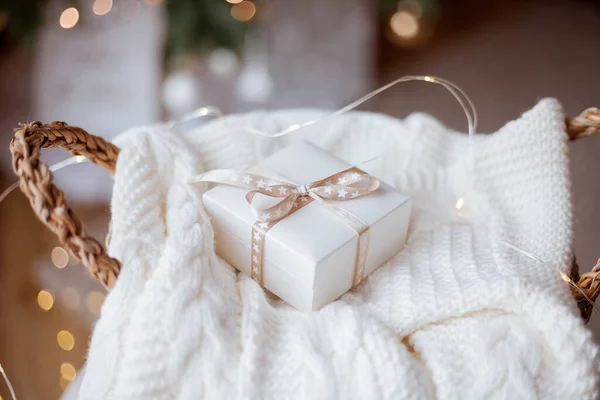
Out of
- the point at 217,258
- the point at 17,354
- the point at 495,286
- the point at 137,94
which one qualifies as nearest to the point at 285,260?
the point at 217,258

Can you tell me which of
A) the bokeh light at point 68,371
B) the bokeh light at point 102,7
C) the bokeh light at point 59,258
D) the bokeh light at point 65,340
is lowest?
the bokeh light at point 68,371

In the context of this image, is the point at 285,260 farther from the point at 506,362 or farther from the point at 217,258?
the point at 506,362

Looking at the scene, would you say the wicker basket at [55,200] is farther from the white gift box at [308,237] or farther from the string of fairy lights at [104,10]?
the string of fairy lights at [104,10]

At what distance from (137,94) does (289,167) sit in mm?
858

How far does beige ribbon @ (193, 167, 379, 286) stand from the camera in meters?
0.81

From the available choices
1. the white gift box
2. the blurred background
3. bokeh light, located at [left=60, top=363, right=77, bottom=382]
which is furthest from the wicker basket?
bokeh light, located at [left=60, top=363, right=77, bottom=382]

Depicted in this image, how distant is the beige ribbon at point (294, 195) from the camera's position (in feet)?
2.66

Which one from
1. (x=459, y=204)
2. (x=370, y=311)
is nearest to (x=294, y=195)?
(x=370, y=311)

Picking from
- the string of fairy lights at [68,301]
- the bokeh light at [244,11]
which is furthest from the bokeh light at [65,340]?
the bokeh light at [244,11]

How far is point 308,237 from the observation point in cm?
80

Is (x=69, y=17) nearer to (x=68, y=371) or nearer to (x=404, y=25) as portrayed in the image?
(x=68, y=371)

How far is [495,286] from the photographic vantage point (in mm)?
774

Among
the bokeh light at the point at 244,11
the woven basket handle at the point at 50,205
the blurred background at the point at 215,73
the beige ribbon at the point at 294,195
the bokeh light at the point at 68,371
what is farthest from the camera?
the bokeh light at the point at 244,11

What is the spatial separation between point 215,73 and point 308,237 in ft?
3.91
